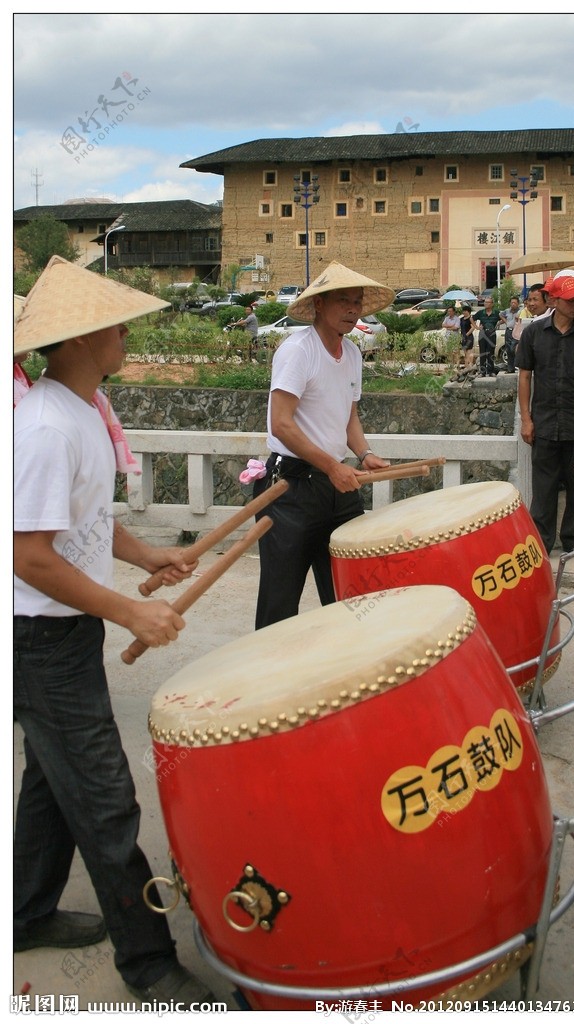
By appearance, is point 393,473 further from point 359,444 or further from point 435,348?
point 435,348

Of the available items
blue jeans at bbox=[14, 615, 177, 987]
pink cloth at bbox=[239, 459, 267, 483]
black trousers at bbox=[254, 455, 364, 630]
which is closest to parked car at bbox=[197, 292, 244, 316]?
pink cloth at bbox=[239, 459, 267, 483]

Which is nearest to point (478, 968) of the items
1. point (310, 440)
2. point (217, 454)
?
point (310, 440)

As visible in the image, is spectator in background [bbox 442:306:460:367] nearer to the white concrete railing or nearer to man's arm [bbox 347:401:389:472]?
the white concrete railing

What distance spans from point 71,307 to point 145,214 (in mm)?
60593

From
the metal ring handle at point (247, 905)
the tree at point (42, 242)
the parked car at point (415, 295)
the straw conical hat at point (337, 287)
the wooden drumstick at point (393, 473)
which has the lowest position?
the metal ring handle at point (247, 905)

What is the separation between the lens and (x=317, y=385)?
12.1ft

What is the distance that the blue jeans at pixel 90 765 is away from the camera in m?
2.14

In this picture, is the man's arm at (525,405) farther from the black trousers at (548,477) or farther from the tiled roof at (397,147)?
the tiled roof at (397,147)

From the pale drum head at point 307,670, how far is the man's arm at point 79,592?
0.15 meters

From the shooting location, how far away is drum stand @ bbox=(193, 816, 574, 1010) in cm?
186

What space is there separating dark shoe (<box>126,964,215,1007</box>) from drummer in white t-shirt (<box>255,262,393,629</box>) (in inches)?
63.0

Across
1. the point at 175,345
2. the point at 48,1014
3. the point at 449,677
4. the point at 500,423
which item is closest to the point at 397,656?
the point at 449,677

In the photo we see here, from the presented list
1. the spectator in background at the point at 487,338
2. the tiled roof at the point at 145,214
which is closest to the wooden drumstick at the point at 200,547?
the spectator in background at the point at 487,338

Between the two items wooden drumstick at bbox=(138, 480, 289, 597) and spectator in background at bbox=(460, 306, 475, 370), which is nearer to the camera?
wooden drumstick at bbox=(138, 480, 289, 597)
